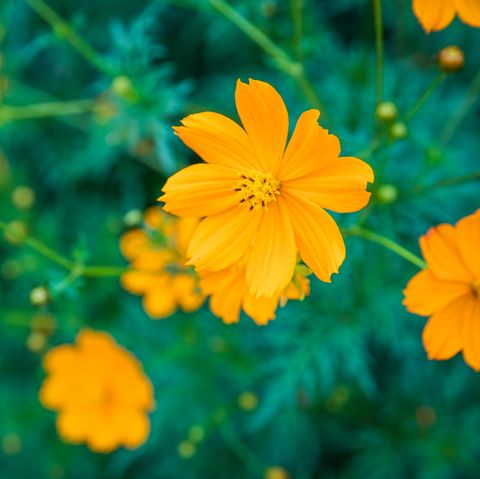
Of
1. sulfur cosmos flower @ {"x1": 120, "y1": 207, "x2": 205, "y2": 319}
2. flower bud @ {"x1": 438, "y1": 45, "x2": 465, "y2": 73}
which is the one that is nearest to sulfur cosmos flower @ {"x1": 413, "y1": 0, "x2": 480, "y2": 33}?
flower bud @ {"x1": 438, "y1": 45, "x2": 465, "y2": 73}

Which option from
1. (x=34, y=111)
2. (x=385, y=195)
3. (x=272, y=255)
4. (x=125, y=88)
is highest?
(x=34, y=111)

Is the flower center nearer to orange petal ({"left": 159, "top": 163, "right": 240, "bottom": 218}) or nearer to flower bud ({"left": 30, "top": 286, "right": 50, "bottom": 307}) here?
orange petal ({"left": 159, "top": 163, "right": 240, "bottom": 218})

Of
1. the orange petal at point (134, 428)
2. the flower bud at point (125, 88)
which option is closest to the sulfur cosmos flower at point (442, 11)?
the flower bud at point (125, 88)

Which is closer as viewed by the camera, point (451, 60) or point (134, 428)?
point (451, 60)

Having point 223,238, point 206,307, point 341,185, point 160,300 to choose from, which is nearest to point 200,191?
point 223,238

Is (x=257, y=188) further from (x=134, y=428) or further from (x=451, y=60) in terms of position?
(x=134, y=428)

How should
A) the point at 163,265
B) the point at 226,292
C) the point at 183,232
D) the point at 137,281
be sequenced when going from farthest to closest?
the point at 137,281, the point at 183,232, the point at 163,265, the point at 226,292
